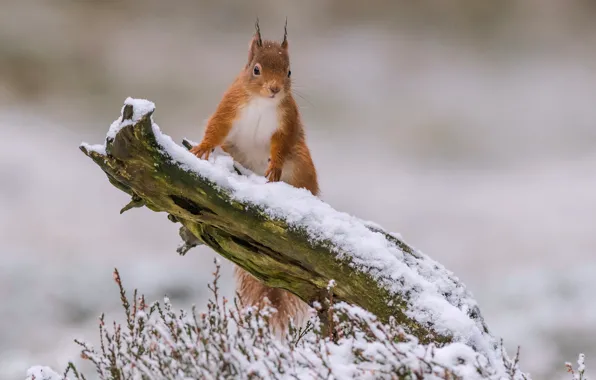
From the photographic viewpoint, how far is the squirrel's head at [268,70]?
3.94 m

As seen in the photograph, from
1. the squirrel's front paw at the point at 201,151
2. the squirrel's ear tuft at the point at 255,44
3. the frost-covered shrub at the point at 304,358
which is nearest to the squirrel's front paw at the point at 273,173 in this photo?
the squirrel's front paw at the point at 201,151

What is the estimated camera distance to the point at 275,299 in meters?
4.40

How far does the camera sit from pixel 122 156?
3410mm

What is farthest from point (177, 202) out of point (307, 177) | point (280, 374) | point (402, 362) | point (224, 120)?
point (402, 362)

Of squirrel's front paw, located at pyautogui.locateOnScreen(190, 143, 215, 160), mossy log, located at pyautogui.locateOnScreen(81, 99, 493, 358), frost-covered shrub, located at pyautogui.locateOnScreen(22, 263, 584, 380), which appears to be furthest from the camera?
squirrel's front paw, located at pyautogui.locateOnScreen(190, 143, 215, 160)

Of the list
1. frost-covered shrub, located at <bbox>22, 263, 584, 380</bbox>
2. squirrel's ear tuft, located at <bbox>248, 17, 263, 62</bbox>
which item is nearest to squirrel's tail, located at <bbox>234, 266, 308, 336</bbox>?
squirrel's ear tuft, located at <bbox>248, 17, 263, 62</bbox>

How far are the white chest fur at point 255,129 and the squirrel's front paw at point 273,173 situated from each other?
218mm

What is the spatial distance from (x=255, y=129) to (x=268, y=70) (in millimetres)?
374

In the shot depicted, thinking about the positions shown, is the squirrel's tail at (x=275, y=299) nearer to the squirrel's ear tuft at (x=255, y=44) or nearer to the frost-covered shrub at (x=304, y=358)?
the squirrel's ear tuft at (x=255, y=44)

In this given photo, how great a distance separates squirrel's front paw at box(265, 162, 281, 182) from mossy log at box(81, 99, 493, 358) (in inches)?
19.1

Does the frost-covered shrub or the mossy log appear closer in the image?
the frost-covered shrub

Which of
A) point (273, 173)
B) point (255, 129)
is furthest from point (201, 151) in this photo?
point (273, 173)

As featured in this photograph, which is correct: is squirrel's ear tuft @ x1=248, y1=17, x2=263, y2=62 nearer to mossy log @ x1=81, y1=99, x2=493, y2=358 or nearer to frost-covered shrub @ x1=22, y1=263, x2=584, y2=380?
mossy log @ x1=81, y1=99, x2=493, y2=358

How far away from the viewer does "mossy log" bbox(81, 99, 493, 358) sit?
10.9 ft
